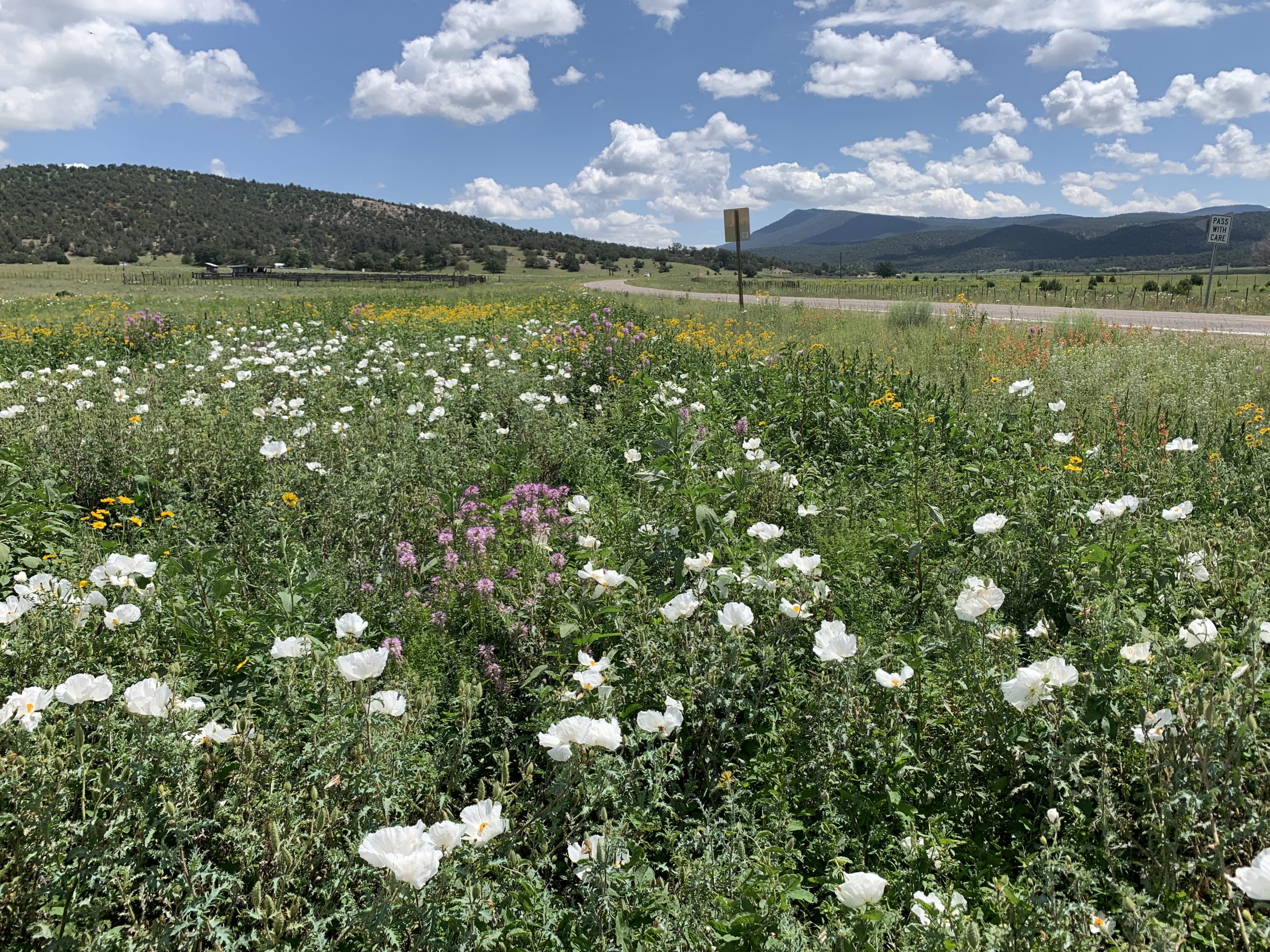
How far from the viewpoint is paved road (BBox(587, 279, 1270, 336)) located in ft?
55.0

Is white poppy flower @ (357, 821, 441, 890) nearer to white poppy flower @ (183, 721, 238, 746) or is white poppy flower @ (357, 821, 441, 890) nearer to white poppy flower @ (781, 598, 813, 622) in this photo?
white poppy flower @ (183, 721, 238, 746)

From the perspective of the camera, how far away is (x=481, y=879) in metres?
1.90

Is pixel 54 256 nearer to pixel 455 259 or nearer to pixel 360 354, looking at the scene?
pixel 455 259

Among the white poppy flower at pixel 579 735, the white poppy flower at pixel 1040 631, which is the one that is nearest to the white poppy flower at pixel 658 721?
the white poppy flower at pixel 579 735

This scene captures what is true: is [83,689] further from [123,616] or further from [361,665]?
[361,665]

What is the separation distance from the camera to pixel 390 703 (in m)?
2.28

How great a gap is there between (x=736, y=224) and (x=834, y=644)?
1377 centimetres

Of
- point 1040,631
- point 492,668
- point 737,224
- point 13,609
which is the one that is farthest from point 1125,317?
point 13,609

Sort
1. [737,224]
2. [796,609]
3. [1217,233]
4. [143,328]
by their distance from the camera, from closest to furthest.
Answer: [796,609]
[143,328]
[737,224]
[1217,233]

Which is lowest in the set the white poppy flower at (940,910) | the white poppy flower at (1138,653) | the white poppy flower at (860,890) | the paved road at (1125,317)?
the white poppy flower at (940,910)

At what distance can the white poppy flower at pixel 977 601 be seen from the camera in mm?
2566

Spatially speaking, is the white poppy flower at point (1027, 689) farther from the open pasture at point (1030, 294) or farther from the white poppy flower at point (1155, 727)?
the open pasture at point (1030, 294)

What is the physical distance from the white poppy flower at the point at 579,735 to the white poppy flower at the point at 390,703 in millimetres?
583

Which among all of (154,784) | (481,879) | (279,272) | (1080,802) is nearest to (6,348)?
(154,784)
